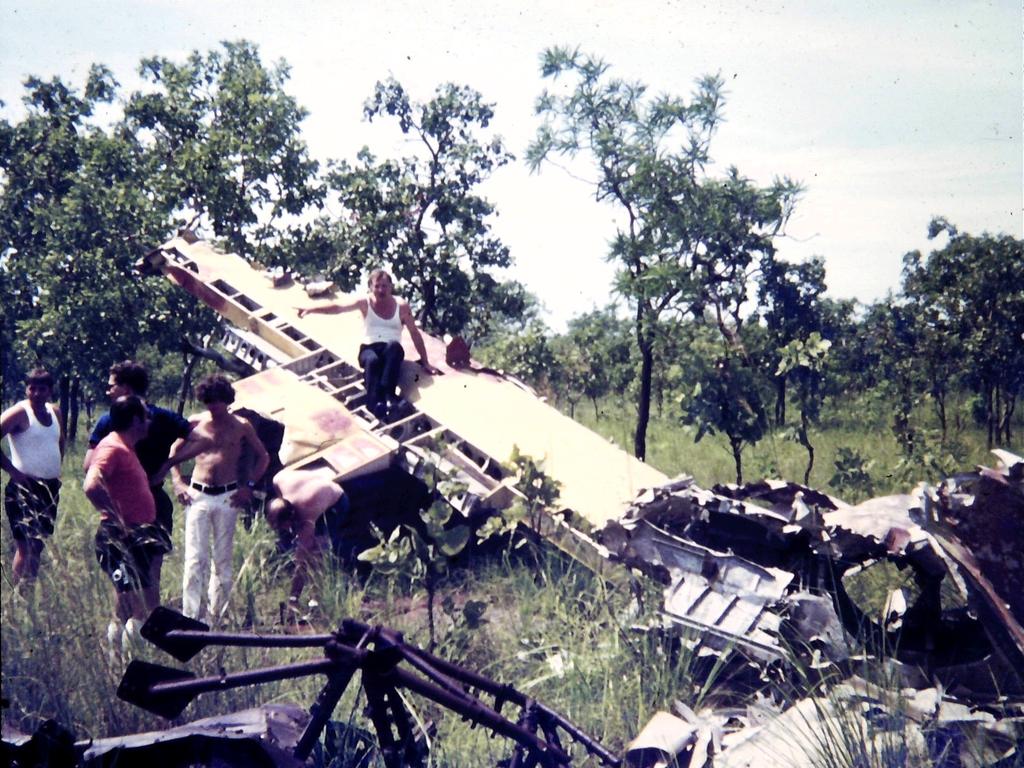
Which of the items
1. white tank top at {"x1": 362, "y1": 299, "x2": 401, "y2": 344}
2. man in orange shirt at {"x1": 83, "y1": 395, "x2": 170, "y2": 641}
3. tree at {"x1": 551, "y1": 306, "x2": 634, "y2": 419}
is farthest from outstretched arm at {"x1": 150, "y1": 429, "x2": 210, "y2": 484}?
tree at {"x1": 551, "y1": 306, "x2": 634, "y2": 419}

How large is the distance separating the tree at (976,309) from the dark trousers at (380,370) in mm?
8158

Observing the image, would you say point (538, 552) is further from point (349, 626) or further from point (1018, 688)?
point (349, 626)

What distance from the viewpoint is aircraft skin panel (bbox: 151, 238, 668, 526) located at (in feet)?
22.9

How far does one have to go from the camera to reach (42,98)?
1467cm

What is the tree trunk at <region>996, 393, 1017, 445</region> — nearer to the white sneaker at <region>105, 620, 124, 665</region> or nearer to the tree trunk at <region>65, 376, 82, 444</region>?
the white sneaker at <region>105, 620, 124, 665</region>

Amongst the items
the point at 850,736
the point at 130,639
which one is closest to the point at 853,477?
the point at 850,736

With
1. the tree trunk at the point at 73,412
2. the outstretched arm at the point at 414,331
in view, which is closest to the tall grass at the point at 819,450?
the outstretched arm at the point at 414,331

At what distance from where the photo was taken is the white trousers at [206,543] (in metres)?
5.27

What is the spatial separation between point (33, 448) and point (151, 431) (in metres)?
0.84

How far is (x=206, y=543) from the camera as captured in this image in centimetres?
537

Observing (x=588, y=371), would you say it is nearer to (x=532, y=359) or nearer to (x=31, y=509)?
(x=532, y=359)

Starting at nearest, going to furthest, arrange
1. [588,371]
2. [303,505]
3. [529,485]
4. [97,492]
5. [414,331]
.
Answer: [97,492]
[529,485]
[303,505]
[414,331]
[588,371]

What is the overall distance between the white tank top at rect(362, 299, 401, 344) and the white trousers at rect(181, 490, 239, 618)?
2832 millimetres

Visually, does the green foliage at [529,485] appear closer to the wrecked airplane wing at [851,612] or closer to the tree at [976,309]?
the wrecked airplane wing at [851,612]
